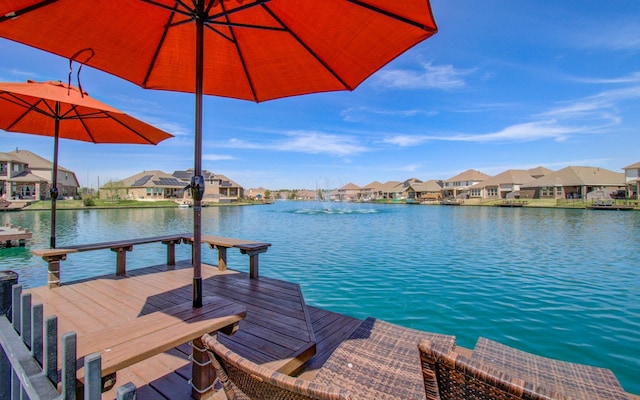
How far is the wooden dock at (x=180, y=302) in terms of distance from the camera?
2434 mm

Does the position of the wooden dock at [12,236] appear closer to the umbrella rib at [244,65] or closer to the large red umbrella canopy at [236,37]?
the large red umbrella canopy at [236,37]

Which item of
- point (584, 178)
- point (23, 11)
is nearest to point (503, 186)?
point (584, 178)

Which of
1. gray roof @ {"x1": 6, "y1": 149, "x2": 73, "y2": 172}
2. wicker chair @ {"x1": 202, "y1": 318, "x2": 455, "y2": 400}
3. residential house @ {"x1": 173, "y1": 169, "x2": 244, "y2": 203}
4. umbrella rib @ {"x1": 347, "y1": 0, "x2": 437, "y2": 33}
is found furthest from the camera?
residential house @ {"x1": 173, "y1": 169, "x2": 244, "y2": 203}

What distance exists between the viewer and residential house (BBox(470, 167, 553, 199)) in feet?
196

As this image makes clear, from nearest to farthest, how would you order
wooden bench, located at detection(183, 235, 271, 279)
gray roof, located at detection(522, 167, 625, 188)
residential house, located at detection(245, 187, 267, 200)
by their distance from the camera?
wooden bench, located at detection(183, 235, 271, 279), gray roof, located at detection(522, 167, 625, 188), residential house, located at detection(245, 187, 267, 200)

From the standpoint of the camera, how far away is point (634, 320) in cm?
541

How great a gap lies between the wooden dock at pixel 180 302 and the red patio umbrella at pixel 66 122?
147 cm

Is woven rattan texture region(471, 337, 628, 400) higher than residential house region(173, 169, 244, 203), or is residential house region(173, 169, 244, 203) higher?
residential house region(173, 169, 244, 203)

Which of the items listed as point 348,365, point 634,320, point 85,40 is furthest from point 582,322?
point 85,40

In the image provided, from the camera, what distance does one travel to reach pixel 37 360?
4.40 ft

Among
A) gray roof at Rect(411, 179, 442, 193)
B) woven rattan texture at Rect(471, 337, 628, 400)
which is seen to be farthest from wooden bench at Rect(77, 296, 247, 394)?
gray roof at Rect(411, 179, 442, 193)

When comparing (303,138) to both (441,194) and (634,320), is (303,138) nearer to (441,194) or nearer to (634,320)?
(634,320)

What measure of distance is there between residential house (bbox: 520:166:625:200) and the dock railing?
6057cm

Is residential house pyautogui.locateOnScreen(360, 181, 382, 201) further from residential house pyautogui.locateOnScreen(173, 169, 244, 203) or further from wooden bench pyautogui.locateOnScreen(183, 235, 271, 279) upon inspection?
wooden bench pyautogui.locateOnScreen(183, 235, 271, 279)
